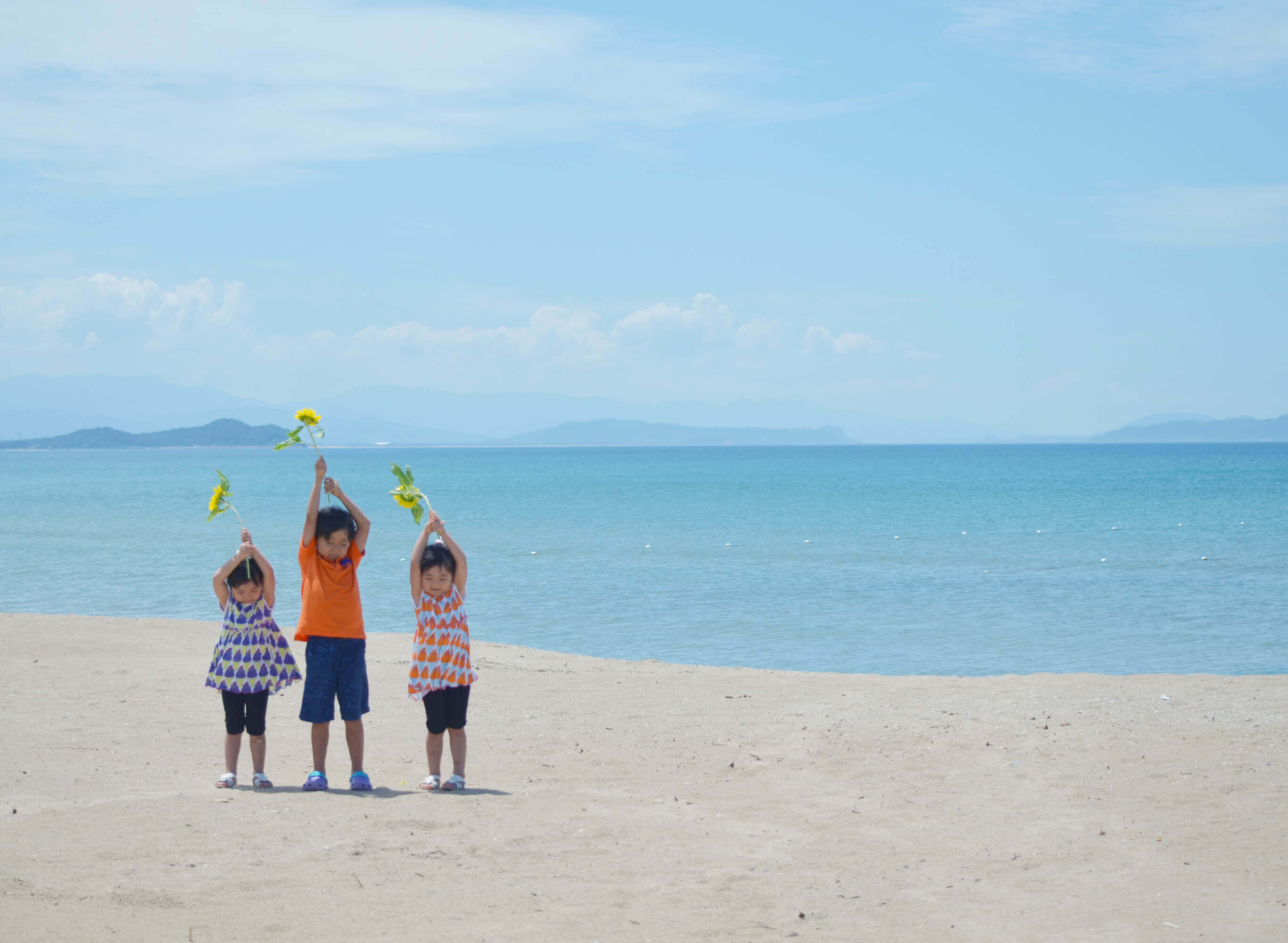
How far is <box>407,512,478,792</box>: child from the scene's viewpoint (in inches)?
253

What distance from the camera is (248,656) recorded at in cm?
650

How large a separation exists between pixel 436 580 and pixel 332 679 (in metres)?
0.79

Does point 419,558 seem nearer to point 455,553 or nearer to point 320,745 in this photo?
point 455,553

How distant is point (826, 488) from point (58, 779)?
62.4m

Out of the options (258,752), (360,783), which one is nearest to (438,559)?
(360,783)

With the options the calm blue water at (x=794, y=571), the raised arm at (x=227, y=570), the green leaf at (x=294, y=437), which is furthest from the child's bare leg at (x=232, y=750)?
the calm blue water at (x=794, y=571)

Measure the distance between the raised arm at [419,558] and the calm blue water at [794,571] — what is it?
772 cm

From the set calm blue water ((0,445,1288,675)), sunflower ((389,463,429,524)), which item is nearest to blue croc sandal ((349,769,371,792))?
sunflower ((389,463,429,524))

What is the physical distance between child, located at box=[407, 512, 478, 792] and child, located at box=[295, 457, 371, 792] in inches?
12.6

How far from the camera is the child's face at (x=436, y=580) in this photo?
6434 mm

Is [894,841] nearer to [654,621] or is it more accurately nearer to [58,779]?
[58,779]

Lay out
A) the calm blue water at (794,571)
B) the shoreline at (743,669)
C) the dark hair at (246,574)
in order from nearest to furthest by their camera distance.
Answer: the dark hair at (246,574) → the shoreline at (743,669) → the calm blue water at (794,571)

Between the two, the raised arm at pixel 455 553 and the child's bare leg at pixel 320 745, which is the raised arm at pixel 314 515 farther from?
the child's bare leg at pixel 320 745

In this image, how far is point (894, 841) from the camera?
5.84 metres
